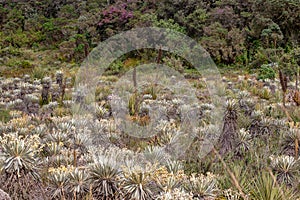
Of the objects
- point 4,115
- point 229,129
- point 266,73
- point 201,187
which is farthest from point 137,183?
point 266,73

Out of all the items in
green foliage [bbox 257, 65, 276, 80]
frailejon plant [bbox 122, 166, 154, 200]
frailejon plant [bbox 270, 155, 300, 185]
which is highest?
green foliage [bbox 257, 65, 276, 80]

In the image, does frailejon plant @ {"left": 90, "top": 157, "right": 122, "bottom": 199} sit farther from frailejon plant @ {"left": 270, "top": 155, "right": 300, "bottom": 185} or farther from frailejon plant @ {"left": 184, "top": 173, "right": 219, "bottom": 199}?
frailejon plant @ {"left": 270, "top": 155, "right": 300, "bottom": 185}

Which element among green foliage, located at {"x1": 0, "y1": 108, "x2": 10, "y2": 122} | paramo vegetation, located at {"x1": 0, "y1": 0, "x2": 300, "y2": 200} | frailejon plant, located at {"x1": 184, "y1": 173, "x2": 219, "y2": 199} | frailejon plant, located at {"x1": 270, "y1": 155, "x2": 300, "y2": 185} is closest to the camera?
frailejon plant, located at {"x1": 184, "y1": 173, "x2": 219, "y2": 199}

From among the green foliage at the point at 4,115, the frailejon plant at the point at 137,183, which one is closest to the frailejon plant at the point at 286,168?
A: the frailejon plant at the point at 137,183

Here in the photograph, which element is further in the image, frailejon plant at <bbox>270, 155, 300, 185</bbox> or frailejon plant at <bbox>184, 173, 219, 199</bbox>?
frailejon plant at <bbox>270, 155, 300, 185</bbox>

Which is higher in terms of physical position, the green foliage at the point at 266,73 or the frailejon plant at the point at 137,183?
the green foliage at the point at 266,73

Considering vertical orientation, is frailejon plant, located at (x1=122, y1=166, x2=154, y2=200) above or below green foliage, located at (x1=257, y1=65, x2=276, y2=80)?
below

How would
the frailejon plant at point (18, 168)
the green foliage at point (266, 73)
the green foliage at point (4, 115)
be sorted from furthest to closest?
the green foliage at point (266, 73), the green foliage at point (4, 115), the frailejon plant at point (18, 168)

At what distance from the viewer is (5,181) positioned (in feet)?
14.6

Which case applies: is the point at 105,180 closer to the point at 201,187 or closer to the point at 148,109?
the point at 201,187

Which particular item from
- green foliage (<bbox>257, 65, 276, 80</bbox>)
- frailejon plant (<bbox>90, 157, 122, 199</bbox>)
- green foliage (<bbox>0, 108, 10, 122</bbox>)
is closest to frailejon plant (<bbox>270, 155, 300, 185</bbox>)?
frailejon plant (<bbox>90, 157, 122, 199</bbox>)

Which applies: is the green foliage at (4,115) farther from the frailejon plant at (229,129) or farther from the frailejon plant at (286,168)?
the frailejon plant at (286,168)

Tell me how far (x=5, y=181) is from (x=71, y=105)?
5.61 meters

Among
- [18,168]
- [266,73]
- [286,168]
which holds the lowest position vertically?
[286,168]
